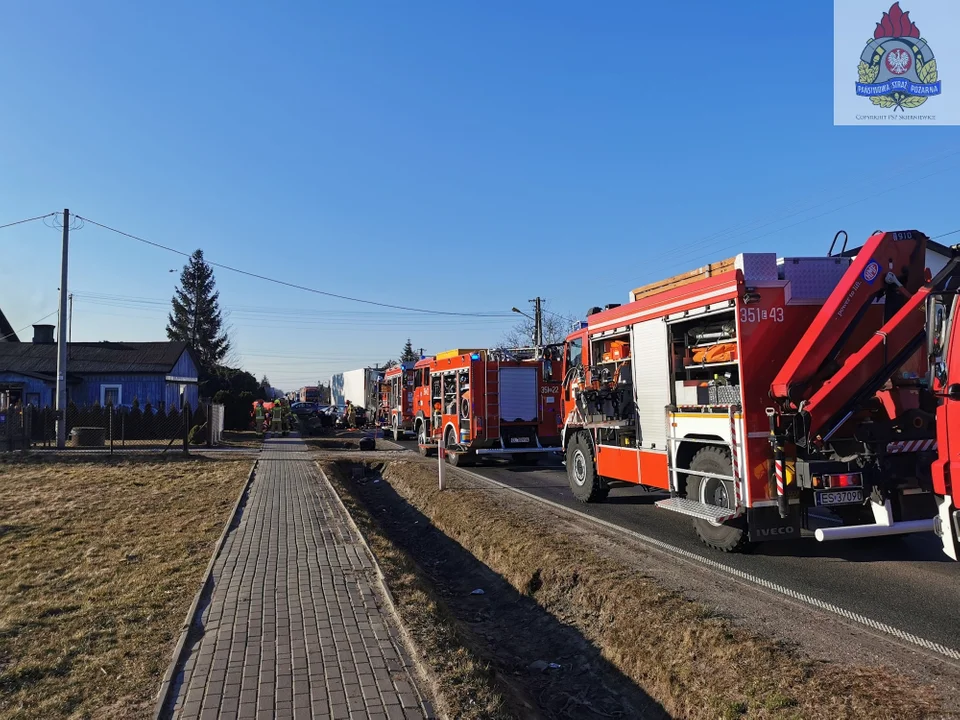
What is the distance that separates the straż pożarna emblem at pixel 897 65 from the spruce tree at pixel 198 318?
61.1 metres

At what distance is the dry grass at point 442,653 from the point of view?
3811 mm

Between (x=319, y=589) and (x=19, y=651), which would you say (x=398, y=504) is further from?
(x=19, y=651)

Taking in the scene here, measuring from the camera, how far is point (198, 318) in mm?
65812

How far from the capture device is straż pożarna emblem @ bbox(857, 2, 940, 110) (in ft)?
40.6

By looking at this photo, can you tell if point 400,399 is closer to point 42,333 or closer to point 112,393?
point 112,393

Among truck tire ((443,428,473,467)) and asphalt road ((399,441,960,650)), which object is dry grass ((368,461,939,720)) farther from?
truck tire ((443,428,473,467))

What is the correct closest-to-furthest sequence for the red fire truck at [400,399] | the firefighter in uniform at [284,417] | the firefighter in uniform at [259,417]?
1. the red fire truck at [400,399]
2. the firefighter in uniform at [259,417]
3. the firefighter in uniform at [284,417]

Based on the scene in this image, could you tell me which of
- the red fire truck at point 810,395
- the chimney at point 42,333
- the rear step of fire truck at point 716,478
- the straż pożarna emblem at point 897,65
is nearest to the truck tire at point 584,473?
the rear step of fire truck at point 716,478

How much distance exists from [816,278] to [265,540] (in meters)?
7.23

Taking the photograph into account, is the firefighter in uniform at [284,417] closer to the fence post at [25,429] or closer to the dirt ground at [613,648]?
the fence post at [25,429]

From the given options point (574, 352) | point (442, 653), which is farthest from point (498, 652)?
point (574, 352)

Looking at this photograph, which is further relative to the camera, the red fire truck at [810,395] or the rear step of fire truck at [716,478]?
the rear step of fire truck at [716,478]

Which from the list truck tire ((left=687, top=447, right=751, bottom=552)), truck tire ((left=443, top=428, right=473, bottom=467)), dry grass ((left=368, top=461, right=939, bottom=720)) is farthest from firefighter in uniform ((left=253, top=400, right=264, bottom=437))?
truck tire ((left=687, top=447, right=751, bottom=552))

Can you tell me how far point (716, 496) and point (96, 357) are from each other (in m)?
36.3
